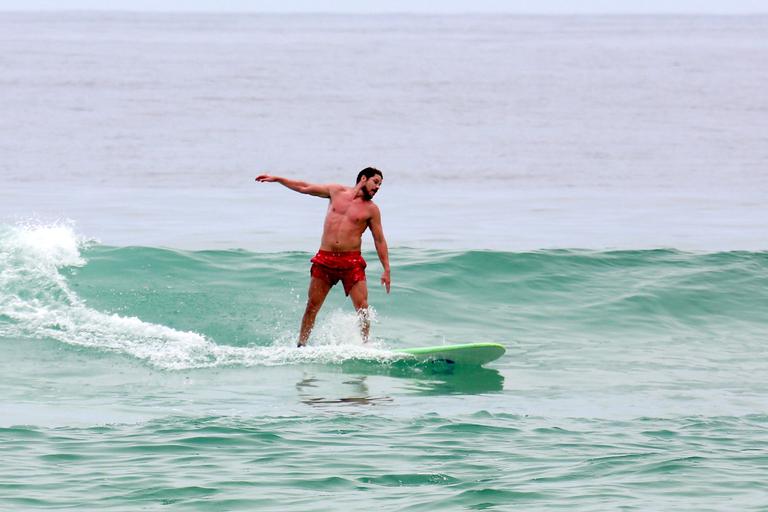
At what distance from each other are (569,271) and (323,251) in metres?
6.22

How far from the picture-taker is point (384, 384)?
1236cm

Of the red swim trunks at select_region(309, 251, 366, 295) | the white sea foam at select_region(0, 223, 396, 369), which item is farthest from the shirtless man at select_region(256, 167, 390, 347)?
the white sea foam at select_region(0, 223, 396, 369)

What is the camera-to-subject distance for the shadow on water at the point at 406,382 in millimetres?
11672

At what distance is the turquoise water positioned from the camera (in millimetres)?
8727

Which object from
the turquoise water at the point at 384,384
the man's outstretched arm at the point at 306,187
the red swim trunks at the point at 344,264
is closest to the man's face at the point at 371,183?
the man's outstretched arm at the point at 306,187

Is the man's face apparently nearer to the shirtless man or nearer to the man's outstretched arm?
the shirtless man

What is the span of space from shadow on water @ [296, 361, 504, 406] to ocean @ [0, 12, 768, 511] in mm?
48

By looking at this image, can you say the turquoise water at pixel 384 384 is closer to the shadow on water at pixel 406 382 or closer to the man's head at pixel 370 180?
the shadow on water at pixel 406 382

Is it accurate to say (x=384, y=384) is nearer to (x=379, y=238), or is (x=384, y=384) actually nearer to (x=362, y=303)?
(x=362, y=303)

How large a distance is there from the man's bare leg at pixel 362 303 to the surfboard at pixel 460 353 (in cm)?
44

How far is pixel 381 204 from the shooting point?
83.9 ft

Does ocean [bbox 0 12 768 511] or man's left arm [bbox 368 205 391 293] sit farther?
man's left arm [bbox 368 205 391 293]

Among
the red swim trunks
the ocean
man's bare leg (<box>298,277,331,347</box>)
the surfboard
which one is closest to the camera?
the ocean

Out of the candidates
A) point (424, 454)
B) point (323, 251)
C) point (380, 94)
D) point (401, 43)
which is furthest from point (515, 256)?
point (401, 43)
